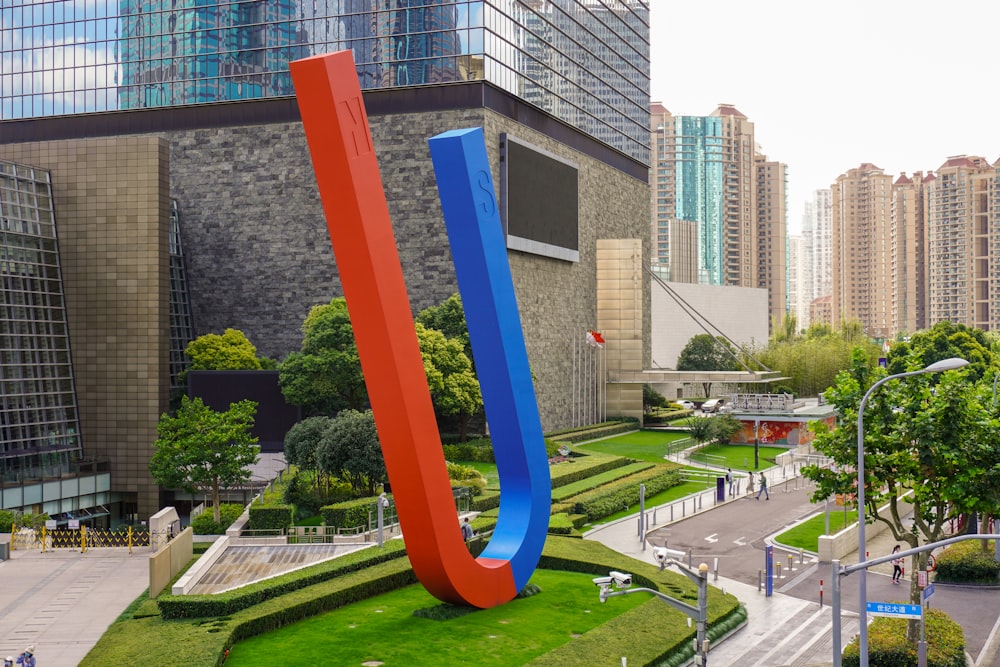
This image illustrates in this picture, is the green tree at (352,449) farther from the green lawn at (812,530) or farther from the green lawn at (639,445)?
the green lawn at (639,445)

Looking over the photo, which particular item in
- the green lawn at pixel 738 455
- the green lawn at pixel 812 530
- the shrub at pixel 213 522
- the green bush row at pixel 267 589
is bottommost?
the green lawn at pixel 812 530

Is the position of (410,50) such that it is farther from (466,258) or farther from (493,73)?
(466,258)

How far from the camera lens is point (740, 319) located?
144 m

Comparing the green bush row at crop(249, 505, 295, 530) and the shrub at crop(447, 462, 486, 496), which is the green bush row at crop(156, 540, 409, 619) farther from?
the shrub at crop(447, 462, 486, 496)

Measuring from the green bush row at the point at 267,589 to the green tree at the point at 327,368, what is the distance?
76.7 ft

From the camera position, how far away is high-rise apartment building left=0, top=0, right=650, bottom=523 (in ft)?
195

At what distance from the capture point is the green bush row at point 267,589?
28.6 metres

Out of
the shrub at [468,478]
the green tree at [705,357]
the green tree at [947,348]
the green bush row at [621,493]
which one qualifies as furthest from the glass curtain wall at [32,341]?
the green tree at [705,357]

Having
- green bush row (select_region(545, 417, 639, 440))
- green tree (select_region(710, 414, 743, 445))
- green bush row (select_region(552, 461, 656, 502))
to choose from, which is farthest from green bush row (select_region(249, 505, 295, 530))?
green tree (select_region(710, 414, 743, 445))

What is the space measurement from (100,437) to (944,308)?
5942 inches

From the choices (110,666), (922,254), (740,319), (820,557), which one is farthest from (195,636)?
(922,254)

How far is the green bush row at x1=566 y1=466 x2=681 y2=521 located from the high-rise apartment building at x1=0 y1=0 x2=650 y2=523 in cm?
1560

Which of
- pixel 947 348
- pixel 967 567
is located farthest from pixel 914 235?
pixel 967 567

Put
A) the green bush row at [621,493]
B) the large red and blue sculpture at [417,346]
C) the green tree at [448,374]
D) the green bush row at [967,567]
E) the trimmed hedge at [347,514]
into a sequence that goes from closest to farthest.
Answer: the large red and blue sculpture at [417,346], the green bush row at [967,567], the trimmed hedge at [347,514], the green bush row at [621,493], the green tree at [448,374]
